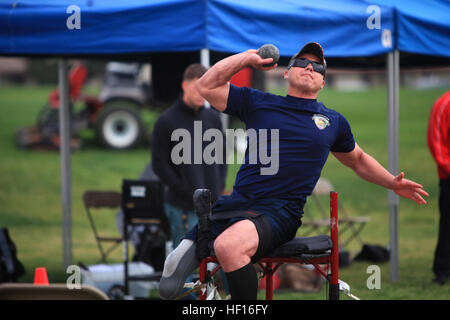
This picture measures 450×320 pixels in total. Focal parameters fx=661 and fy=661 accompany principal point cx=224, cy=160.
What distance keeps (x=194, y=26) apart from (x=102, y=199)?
2304 millimetres

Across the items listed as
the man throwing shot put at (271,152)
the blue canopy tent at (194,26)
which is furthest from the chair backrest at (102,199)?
the man throwing shot put at (271,152)

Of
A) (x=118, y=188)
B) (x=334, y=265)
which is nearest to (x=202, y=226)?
(x=334, y=265)

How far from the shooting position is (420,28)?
18.4 feet

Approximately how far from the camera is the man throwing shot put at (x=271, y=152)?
10.6 ft

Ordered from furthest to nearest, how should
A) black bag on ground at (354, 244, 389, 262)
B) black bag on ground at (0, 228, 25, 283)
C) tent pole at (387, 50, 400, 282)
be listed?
black bag on ground at (354, 244, 389, 262) → tent pole at (387, 50, 400, 282) → black bag on ground at (0, 228, 25, 283)

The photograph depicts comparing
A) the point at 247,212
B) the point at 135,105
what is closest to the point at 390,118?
the point at 247,212

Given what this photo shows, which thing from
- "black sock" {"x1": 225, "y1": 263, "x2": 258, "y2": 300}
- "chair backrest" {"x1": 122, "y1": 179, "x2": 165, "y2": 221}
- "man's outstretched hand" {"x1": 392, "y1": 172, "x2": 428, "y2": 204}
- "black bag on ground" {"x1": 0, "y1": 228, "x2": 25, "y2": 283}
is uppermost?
"man's outstretched hand" {"x1": 392, "y1": 172, "x2": 428, "y2": 204}

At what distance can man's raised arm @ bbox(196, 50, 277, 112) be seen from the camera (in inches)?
128

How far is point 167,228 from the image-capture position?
18.4 feet

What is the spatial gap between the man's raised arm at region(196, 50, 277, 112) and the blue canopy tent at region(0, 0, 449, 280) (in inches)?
65.6

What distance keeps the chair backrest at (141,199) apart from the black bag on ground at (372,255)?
8.85 ft

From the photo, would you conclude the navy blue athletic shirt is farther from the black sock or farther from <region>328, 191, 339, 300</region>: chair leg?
the black sock

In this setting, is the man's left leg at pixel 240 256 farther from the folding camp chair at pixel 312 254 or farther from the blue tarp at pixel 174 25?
the blue tarp at pixel 174 25

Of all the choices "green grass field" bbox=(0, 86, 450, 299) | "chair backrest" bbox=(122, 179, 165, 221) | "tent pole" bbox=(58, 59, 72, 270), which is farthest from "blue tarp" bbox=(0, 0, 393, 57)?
"green grass field" bbox=(0, 86, 450, 299)
